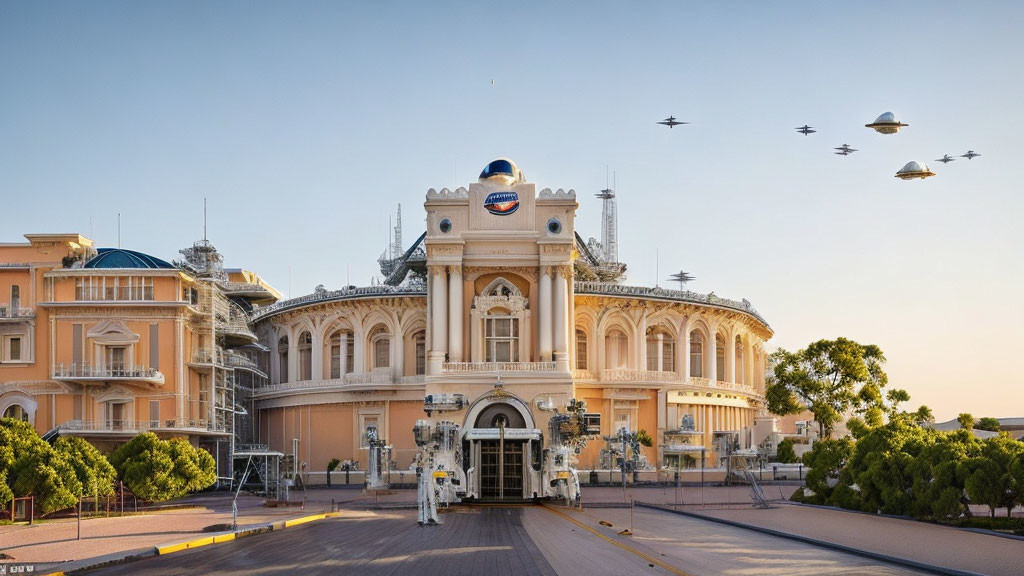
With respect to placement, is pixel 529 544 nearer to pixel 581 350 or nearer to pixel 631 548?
pixel 631 548

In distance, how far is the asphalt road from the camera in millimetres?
30609

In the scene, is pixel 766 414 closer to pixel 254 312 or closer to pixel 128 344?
pixel 254 312

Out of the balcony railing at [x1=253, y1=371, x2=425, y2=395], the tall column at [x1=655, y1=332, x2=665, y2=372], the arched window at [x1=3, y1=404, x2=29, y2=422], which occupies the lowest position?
the arched window at [x1=3, y1=404, x2=29, y2=422]

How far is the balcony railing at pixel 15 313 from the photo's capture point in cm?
7662

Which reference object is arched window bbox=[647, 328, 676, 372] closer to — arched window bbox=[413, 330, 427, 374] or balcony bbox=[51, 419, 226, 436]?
arched window bbox=[413, 330, 427, 374]

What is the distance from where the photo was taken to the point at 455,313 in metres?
74.5

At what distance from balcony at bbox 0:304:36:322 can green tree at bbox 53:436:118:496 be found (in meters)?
22.6

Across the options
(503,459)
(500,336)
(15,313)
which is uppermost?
(15,313)

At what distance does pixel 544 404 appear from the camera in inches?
2739

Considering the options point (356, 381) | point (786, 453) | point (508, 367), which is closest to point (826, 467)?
point (508, 367)

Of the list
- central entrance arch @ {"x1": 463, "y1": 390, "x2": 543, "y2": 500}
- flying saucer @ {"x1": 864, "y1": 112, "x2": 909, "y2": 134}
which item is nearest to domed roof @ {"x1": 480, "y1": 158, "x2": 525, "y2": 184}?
central entrance arch @ {"x1": 463, "y1": 390, "x2": 543, "y2": 500}

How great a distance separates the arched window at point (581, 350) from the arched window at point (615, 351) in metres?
2.08

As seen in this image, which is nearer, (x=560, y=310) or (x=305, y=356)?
(x=560, y=310)

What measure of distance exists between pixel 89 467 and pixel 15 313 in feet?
89.5
